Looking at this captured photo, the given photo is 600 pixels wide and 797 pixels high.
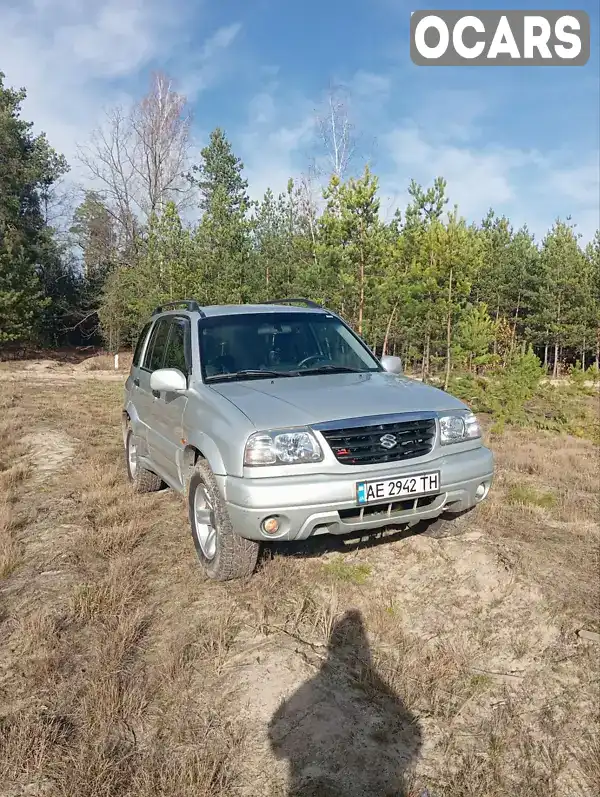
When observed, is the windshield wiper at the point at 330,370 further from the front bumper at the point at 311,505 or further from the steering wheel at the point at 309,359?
the front bumper at the point at 311,505

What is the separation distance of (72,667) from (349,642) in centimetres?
148

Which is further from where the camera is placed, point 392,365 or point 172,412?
point 392,365

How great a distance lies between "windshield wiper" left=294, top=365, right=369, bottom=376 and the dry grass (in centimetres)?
134

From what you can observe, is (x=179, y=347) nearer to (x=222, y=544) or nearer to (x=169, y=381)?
(x=169, y=381)

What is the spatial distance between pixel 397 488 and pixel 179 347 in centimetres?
236

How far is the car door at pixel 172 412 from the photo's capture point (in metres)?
4.52

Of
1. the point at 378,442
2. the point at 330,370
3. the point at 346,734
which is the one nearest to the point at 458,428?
the point at 378,442

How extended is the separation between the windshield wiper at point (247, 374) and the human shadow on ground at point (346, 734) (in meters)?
2.03

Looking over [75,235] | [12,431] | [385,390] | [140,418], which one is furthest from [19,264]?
[385,390]

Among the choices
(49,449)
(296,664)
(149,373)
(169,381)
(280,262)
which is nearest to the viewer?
(296,664)

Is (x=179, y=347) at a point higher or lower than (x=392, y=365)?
higher

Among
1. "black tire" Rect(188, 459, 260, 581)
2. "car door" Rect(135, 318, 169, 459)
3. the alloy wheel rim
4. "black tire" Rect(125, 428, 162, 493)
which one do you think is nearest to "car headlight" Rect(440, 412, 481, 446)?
"black tire" Rect(188, 459, 260, 581)

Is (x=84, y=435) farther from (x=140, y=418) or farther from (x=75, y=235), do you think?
(x=75, y=235)

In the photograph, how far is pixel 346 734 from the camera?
2619mm
